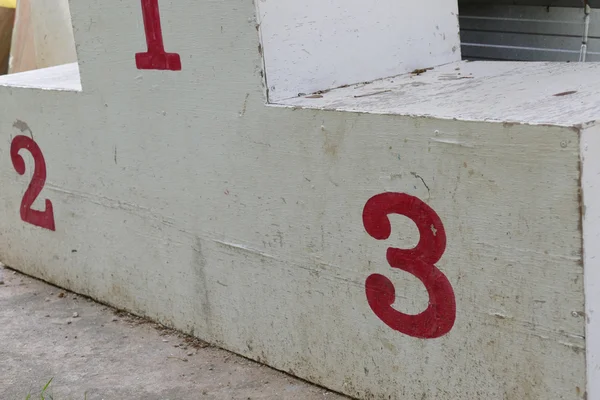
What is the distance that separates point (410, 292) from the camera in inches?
90.0

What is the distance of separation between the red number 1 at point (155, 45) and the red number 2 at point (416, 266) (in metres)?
0.91

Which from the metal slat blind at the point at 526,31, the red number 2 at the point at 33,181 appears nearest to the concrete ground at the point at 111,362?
the red number 2 at the point at 33,181

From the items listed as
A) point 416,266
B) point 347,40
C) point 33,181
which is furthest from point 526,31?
point 33,181

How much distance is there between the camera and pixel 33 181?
3635 mm

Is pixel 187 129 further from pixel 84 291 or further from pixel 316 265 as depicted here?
pixel 84 291

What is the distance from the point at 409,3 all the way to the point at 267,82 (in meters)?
0.65

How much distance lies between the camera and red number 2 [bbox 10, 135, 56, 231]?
11.7ft

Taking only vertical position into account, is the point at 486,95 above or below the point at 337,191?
above

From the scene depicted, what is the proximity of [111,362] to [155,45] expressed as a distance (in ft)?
3.65

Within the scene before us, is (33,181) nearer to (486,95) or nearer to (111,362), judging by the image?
(111,362)

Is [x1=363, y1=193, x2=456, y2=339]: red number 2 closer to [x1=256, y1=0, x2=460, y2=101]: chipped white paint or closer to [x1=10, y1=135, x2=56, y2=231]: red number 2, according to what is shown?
[x1=256, y1=0, x2=460, y2=101]: chipped white paint

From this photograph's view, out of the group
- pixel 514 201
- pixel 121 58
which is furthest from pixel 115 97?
pixel 514 201

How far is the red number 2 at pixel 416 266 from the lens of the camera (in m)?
2.19

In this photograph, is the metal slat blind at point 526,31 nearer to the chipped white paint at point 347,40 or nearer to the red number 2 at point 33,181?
the chipped white paint at point 347,40
